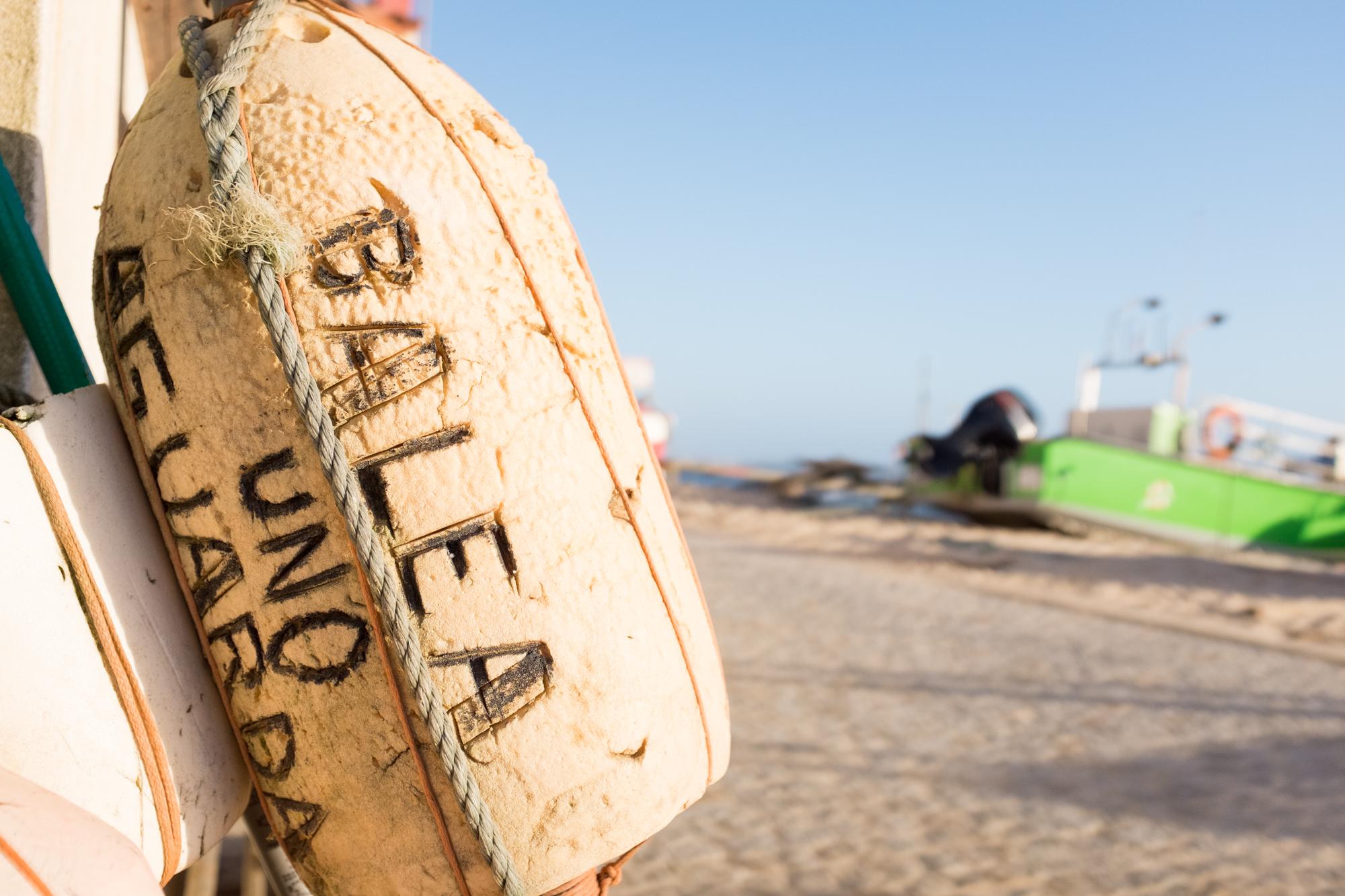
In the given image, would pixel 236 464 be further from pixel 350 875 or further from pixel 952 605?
pixel 952 605

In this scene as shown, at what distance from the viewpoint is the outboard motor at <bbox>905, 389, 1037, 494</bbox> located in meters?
13.5

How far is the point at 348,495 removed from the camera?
3.49 feet

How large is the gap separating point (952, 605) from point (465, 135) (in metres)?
7.94

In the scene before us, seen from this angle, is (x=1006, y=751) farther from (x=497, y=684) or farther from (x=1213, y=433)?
(x=1213, y=433)

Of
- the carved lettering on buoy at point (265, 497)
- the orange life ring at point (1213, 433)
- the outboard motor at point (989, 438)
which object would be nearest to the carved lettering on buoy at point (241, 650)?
the carved lettering on buoy at point (265, 497)

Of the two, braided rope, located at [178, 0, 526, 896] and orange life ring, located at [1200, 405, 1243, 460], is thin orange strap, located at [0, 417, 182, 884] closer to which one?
braided rope, located at [178, 0, 526, 896]

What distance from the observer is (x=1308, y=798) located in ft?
13.7

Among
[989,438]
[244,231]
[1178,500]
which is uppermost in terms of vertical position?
[244,231]

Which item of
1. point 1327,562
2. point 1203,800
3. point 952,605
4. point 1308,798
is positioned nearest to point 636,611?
point 1203,800

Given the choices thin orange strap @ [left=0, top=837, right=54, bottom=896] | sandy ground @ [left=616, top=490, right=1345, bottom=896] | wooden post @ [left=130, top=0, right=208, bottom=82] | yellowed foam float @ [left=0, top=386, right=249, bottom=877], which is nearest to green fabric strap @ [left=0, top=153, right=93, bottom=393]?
yellowed foam float @ [left=0, top=386, right=249, bottom=877]

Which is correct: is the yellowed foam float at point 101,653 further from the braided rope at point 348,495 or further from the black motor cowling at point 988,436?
the black motor cowling at point 988,436

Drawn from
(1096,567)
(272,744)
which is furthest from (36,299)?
(1096,567)

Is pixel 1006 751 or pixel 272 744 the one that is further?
pixel 1006 751

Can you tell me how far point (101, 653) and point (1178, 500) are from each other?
13790 mm
